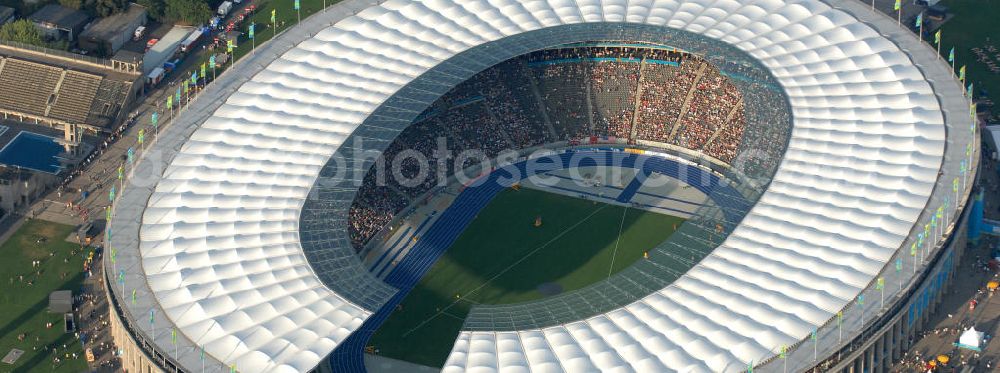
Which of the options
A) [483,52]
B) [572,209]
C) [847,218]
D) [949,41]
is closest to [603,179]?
[572,209]

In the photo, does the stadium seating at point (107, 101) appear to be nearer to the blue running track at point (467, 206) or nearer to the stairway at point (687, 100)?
the blue running track at point (467, 206)

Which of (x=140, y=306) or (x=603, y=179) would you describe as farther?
(x=603, y=179)

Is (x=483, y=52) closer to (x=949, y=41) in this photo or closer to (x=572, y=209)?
(x=572, y=209)

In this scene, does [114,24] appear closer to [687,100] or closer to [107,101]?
[107,101]

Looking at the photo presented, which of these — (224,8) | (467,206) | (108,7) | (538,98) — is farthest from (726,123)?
(108,7)

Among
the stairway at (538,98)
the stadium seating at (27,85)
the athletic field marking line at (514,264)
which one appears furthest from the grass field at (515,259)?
the stadium seating at (27,85)

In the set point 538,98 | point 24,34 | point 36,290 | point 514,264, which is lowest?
point 36,290
